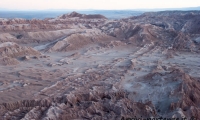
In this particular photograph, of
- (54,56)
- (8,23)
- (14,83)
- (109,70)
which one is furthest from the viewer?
(8,23)

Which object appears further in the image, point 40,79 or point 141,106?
point 40,79

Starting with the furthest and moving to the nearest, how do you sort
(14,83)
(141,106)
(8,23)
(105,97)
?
(8,23), (14,83), (105,97), (141,106)

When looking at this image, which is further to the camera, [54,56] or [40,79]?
[54,56]

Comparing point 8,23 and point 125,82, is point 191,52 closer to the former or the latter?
point 125,82

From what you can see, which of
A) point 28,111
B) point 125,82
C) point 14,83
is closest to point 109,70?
point 125,82

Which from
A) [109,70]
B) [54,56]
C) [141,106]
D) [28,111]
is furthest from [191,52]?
[28,111]

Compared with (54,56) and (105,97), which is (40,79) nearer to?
(105,97)
